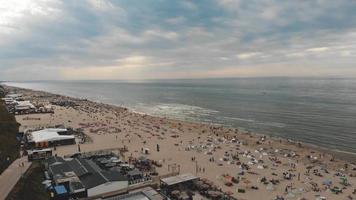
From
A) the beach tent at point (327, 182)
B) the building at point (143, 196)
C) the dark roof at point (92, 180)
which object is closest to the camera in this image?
the building at point (143, 196)

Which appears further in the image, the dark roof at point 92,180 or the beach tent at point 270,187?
the beach tent at point 270,187

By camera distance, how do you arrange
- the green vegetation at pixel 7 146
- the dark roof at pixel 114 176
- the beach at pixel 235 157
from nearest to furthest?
the dark roof at pixel 114 176 → the green vegetation at pixel 7 146 → the beach at pixel 235 157

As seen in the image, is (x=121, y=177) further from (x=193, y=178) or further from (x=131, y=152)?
(x=131, y=152)

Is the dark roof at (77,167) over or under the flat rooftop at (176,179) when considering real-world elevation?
over

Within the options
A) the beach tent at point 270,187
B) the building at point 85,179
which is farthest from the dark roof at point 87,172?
the beach tent at point 270,187

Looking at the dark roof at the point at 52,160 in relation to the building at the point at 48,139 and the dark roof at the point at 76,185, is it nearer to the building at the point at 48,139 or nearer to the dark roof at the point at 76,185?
the dark roof at the point at 76,185

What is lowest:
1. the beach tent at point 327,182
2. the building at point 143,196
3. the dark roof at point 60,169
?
the beach tent at point 327,182

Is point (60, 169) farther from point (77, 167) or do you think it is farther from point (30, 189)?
point (30, 189)
